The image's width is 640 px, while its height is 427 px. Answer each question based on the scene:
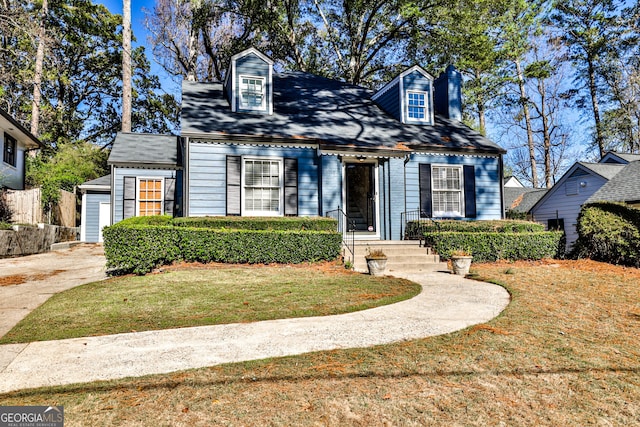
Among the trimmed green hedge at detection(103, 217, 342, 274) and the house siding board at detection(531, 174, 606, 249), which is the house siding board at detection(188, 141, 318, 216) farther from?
the house siding board at detection(531, 174, 606, 249)

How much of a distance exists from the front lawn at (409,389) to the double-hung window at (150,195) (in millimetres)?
12295

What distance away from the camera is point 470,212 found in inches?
559

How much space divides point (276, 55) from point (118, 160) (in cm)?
1402

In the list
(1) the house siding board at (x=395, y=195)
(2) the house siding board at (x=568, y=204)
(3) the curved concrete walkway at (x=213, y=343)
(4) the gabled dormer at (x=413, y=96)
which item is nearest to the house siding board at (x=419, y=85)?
(4) the gabled dormer at (x=413, y=96)

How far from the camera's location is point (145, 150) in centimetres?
1546

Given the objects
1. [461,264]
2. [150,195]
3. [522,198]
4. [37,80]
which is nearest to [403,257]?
[461,264]

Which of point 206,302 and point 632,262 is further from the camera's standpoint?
point 632,262

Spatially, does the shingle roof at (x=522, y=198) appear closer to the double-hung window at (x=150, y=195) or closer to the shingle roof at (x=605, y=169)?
the shingle roof at (x=605, y=169)

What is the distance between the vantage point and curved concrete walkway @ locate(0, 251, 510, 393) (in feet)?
11.1

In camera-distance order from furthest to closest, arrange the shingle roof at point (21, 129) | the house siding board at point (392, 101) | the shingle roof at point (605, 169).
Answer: the shingle roof at point (605, 169)
the shingle roof at point (21, 129)
the house siding board at point (392, 101)

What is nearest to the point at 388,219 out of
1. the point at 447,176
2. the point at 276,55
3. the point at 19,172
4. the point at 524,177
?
the point at 447,176

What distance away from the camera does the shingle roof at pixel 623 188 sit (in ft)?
56.3

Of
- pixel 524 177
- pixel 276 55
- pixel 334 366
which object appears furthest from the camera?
pixel 524 177

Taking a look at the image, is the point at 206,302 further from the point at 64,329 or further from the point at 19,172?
the point at 19,172
